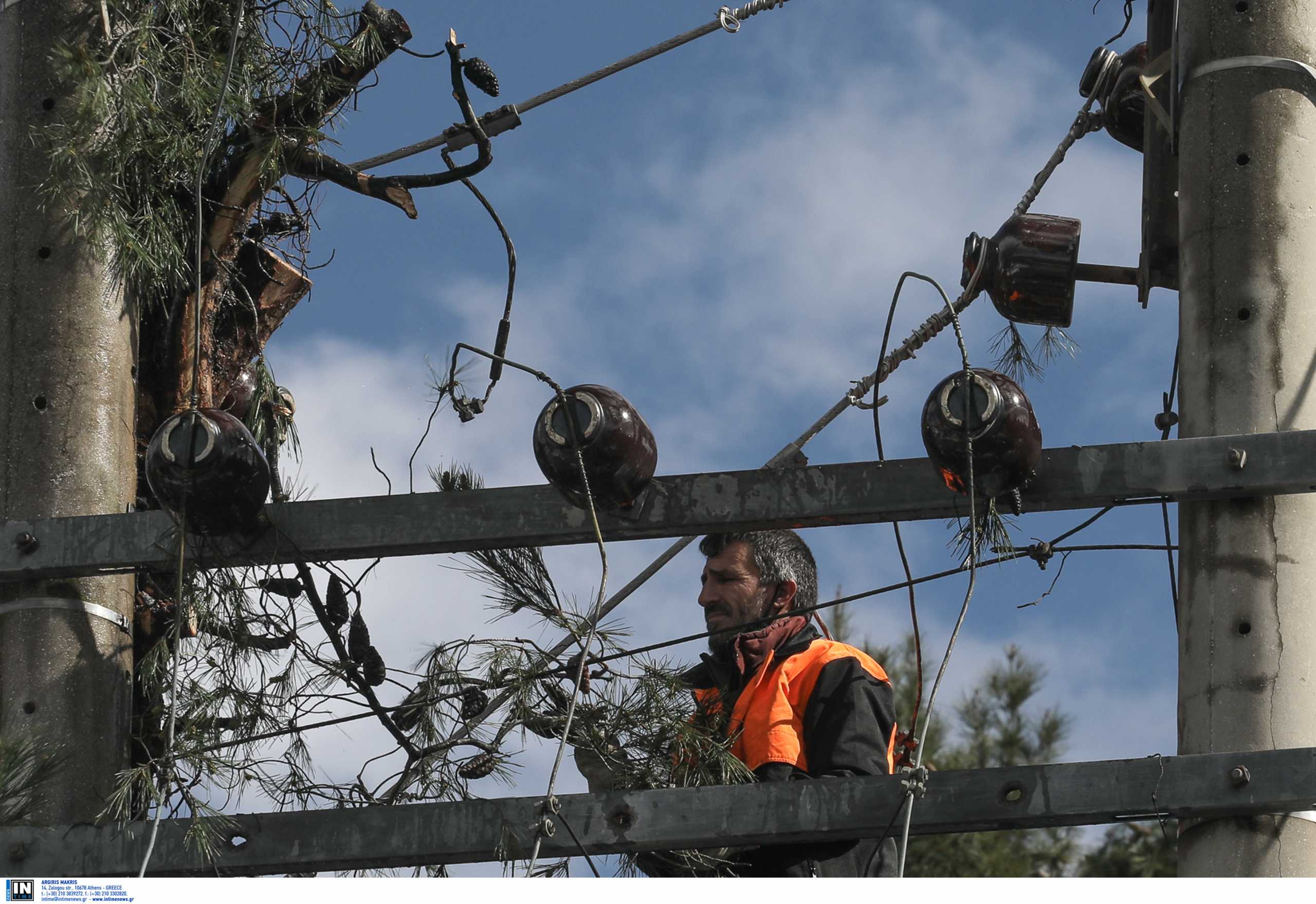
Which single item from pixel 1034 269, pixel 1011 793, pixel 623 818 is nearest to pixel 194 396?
pixel 623 818

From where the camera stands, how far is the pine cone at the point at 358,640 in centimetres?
463

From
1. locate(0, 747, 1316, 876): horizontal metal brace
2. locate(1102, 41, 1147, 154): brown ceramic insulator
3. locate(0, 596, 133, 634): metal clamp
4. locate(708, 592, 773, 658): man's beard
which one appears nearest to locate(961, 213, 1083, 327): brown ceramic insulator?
locate(1102, 41, 1147, 154): brown ceramic insulator

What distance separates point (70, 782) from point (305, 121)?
70.5 inches

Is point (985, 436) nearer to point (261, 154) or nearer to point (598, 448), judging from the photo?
point (598, 448)

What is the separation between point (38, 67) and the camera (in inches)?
182

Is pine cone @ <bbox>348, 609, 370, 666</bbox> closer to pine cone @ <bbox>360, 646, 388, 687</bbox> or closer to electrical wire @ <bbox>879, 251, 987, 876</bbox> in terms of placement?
pine cone @ <bbox>360, 646, 388, 687</bbox>

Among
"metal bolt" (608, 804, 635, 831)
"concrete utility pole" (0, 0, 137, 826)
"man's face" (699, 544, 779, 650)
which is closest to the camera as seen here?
"metal bolt" (608, 804, 635, 831)

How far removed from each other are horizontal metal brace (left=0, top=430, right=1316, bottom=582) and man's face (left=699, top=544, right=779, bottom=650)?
805mm

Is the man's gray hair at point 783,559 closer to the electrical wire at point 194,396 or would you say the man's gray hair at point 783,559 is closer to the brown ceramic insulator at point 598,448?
the brown ceramic insulator at point 598,448

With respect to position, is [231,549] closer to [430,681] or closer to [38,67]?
[430,681]

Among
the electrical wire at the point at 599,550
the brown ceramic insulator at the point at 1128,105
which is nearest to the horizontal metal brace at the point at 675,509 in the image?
the electrical wire at the point at 599,550

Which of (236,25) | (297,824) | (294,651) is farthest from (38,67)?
(297,824)

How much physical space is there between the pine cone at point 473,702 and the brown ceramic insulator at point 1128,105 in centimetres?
254

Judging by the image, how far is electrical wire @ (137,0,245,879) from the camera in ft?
13.3
